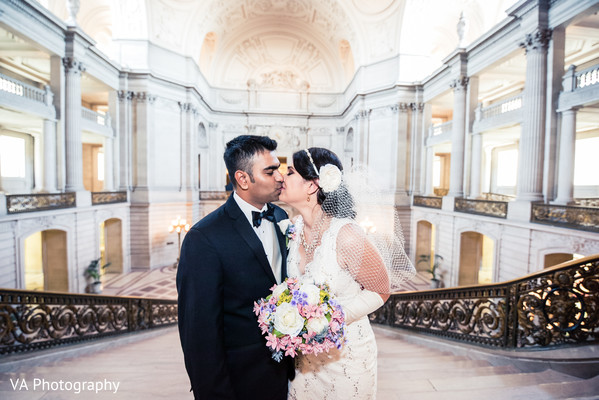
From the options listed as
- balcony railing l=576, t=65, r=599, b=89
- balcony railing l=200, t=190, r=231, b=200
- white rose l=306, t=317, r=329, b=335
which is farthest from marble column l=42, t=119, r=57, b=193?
balcony railing l=576, t=65, r=599, b=89

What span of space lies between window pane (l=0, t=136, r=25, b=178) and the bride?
20898 mm

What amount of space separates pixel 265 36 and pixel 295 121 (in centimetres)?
731

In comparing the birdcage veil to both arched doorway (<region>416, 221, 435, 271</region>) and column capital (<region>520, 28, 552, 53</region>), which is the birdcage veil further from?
arched doorway (<region>416, 221, 435, 271</region>)

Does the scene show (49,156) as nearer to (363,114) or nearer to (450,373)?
(450,373)

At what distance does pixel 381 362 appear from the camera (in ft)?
14.1

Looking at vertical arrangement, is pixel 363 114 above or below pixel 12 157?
above

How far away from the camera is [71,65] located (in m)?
12.5

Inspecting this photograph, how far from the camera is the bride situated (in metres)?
2.46

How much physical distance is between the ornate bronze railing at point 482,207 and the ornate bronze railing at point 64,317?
11.4 meters

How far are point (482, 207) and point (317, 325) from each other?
12.4 meters

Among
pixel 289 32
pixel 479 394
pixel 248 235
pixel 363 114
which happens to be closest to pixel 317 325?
pixel 248 235

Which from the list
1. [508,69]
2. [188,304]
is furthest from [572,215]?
[188,304]

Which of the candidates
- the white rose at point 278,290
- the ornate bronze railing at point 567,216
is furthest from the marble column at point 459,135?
the white rose at point 278,290

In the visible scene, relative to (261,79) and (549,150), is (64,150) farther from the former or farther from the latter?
→ (549,150)
